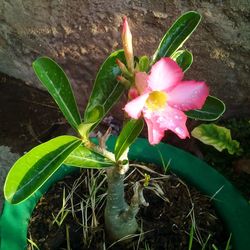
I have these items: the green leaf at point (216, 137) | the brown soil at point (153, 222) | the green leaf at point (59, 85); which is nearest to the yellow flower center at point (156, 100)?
the green leaf at point (59, 85)

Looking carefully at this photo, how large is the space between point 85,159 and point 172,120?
217mm

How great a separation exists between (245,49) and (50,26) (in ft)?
2.16

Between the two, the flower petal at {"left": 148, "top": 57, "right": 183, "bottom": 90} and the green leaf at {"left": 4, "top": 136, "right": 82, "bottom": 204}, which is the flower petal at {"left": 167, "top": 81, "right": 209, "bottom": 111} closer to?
the flower petal at {"left": 148, "top": 57, "right": 183, "bottom": 90}

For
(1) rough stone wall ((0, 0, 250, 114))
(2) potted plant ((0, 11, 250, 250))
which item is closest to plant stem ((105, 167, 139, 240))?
(2) potted plant ((0, 11, 250, 250))

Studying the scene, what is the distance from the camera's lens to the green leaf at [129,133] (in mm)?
800

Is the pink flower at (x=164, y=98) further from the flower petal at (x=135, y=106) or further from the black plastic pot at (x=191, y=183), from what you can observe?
the black plastic pot at (x=191, y=183)

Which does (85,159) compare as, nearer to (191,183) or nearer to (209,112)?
(209,112)

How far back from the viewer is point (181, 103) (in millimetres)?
727

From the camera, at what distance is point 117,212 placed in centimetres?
106

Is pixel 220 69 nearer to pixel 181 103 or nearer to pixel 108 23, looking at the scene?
pixel 108 23

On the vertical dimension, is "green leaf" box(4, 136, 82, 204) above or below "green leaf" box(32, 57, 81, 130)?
below

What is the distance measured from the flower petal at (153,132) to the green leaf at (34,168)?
15cm

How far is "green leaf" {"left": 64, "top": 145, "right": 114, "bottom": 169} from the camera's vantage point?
84cm

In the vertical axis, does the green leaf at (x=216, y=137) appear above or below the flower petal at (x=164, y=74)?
below
